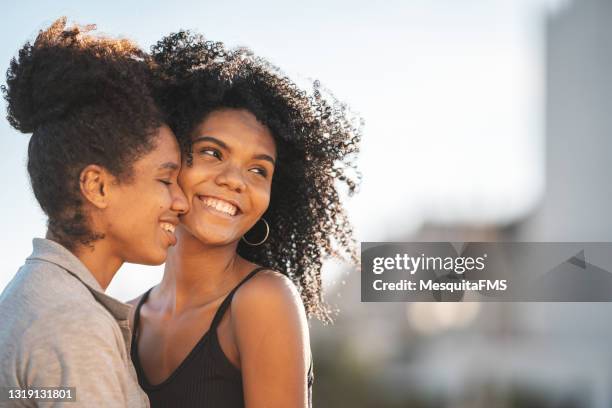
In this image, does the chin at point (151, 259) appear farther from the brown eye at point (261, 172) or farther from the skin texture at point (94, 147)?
the brown eye at point (261, 172)

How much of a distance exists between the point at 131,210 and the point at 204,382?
0.61m

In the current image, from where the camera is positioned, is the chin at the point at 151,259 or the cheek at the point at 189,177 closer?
the chin at the point at 151,259

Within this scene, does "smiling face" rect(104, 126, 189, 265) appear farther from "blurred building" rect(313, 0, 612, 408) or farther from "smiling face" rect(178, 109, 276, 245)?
"blurred building" rect(313, 0, 612, 408)

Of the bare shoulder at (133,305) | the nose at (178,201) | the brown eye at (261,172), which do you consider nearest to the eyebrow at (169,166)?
the nose at (178,201)

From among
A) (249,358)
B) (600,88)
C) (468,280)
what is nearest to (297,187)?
(249,358)

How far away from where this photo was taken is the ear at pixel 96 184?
2.40 m

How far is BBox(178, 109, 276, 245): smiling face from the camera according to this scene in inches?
114

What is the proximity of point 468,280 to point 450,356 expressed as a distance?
31.2 meters

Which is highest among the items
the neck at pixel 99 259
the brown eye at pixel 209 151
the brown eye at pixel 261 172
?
the brown eye at pixel 209 151

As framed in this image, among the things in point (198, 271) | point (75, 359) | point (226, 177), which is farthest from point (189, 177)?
point (75, 359)

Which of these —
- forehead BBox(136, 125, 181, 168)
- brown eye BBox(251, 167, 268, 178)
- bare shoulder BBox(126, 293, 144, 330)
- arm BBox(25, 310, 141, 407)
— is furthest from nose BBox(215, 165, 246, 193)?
arm BBox(25, 310, 141, 407)

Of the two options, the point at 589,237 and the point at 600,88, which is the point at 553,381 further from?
the point at 600,88

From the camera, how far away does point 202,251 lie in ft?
9.98

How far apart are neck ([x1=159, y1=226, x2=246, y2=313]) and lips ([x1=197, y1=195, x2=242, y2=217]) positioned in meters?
0.16
